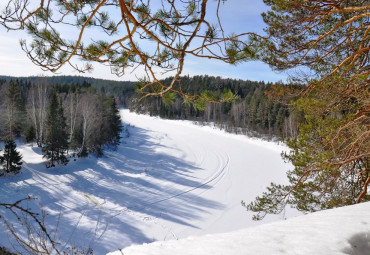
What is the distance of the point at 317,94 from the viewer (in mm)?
3420

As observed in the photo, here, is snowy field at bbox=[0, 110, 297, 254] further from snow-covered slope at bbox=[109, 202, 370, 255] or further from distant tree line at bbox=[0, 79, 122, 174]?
snow-covered slope at bbox=[109, 202, 370, 255]

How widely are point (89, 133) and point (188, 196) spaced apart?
9568mm

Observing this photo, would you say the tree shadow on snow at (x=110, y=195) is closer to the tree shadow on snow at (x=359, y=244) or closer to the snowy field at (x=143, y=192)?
the snowy field at (x=143, y=192)

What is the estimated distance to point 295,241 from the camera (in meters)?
1.80

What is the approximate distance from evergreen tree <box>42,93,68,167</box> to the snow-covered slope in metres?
14.6

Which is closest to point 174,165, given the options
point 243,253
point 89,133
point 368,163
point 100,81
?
point 89,133

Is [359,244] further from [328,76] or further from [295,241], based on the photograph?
[328,76]

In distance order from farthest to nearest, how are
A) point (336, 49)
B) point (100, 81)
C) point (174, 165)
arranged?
point (100, 81) < point (174, 165) < point (336, 49)

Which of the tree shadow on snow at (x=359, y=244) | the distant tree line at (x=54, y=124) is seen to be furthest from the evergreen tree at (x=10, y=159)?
the tree shadow on snow at (x=359, y=244)

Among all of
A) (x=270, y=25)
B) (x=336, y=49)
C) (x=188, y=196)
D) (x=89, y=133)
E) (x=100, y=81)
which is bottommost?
(x=188, y=196)

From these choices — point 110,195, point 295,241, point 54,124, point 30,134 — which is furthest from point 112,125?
point 295,241

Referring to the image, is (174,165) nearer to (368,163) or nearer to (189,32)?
(368,163)

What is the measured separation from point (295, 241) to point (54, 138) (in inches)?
623

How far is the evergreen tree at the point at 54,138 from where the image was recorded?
Answer: 48.3 feet
